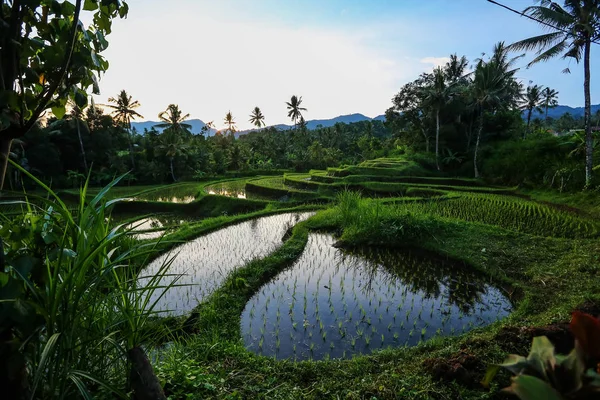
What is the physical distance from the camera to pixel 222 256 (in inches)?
311

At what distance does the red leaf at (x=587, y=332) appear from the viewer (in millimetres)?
651

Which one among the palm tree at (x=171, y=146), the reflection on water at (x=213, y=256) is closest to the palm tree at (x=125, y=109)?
the palm tree at (x=171, y=146)

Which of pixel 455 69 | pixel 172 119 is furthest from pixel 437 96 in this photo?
pixel 172 119

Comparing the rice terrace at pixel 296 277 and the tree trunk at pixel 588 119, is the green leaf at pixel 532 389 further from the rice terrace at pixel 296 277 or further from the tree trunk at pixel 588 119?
the tree trunk at pixel 588 119

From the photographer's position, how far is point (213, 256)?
790 cm

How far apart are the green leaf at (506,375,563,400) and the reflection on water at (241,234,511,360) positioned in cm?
347

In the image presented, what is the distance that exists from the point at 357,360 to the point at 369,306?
6.04 feet

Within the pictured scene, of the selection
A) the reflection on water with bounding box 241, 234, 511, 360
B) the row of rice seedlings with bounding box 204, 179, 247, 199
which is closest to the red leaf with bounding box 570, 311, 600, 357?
the reflection on water with bounding box 241, 234, 511, 360

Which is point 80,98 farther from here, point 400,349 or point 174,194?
point 174,194

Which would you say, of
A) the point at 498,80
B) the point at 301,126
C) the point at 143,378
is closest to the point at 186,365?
the point at 143,378

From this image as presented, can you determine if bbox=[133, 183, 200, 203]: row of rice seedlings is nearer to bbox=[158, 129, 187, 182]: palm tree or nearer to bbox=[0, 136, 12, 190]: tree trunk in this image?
bbox=[158, 129, 187, 182]: palm tree

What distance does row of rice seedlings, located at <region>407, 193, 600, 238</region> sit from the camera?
818 cm

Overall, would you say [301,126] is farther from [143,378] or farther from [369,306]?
[143,378]

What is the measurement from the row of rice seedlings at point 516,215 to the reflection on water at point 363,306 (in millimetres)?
3320
